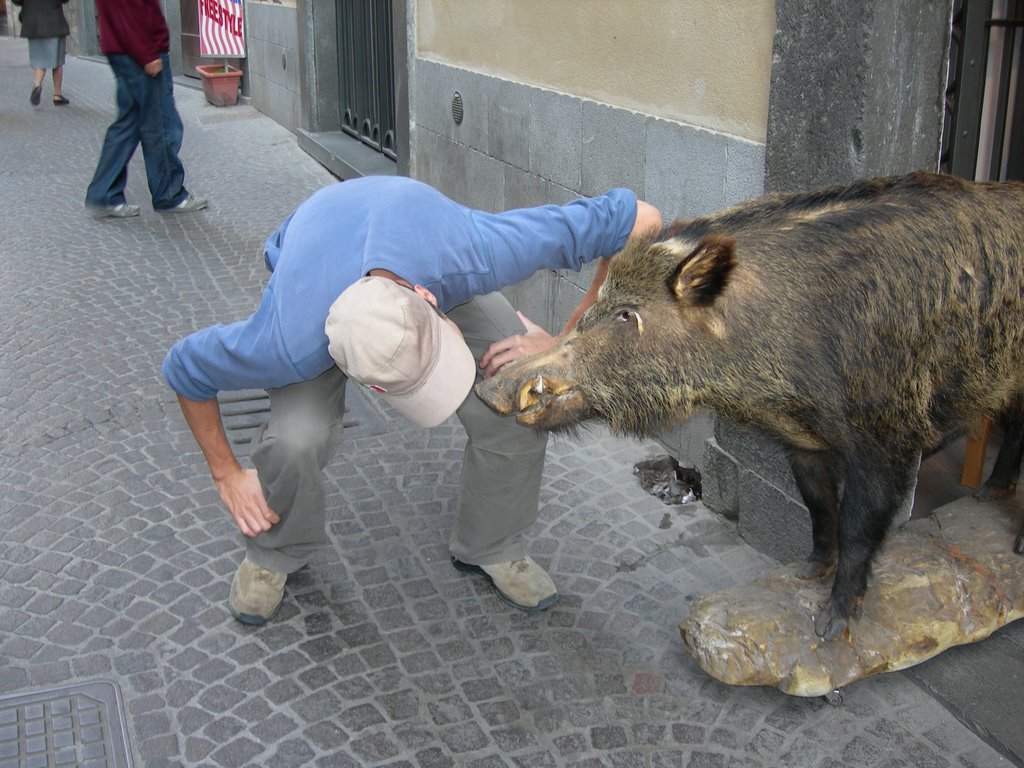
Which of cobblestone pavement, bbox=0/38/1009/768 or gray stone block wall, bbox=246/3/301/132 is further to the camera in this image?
gray stone block wall, bbox=246/3/301/132

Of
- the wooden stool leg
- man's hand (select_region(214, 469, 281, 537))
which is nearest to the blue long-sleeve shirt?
man's hand (select_region(214, 469, 281, 537))

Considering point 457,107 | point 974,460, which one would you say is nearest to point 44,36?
point 457,107

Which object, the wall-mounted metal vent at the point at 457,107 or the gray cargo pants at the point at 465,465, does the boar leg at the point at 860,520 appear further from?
the wall-mounted metal vent at the point at 457,107

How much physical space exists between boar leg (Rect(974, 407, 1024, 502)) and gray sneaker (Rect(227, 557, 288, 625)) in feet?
7.99

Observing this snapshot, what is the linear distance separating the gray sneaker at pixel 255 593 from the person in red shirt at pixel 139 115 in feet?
18.6

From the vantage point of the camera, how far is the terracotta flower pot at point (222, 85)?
13.6 m

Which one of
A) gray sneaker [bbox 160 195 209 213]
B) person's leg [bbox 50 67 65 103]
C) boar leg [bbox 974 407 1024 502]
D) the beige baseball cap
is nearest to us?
the beige baseball cap

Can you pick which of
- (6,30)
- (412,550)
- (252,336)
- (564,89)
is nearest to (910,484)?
(412,550)

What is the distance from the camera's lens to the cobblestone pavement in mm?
3018

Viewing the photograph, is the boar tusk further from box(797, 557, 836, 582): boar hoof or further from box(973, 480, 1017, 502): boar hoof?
box(973, 480, 1017, 502): boar hoof

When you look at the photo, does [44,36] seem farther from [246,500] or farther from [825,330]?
[825,330]

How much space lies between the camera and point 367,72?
396 inches

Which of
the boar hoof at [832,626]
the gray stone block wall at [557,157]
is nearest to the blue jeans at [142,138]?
the gray stone block wall at [557,157]

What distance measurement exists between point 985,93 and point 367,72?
24.0ft
